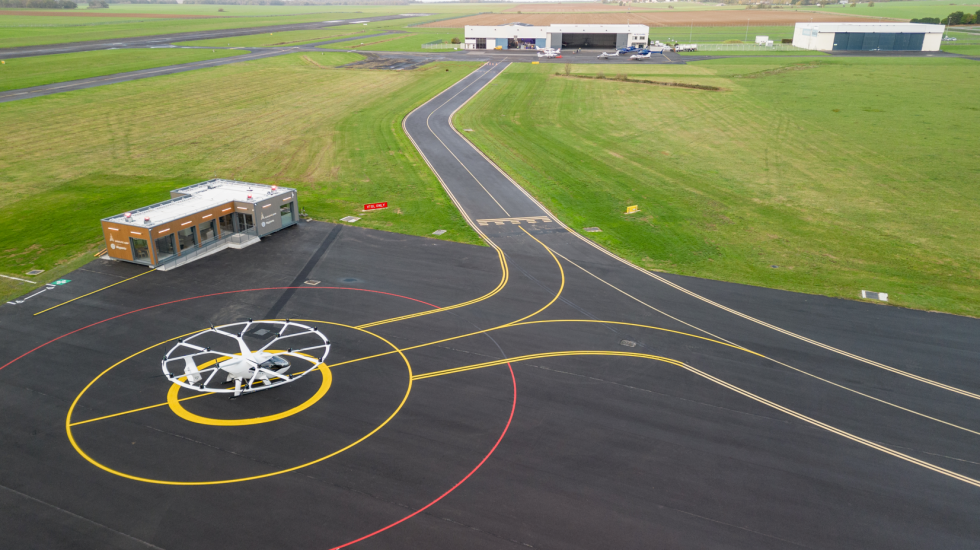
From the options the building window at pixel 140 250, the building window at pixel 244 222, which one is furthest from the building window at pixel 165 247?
the building window at pixel 244 222

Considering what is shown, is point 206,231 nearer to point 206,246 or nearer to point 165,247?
point 206,246

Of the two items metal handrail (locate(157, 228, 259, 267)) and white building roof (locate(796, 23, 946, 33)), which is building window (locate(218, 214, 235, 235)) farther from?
white building roof (locate(796, 23, 946, 33))

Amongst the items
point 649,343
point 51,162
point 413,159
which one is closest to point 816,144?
point 413,159

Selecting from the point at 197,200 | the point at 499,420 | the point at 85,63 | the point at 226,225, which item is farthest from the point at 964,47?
the point at 85,63

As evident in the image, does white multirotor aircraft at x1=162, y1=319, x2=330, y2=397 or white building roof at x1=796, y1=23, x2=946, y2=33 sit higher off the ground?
white building roof at x1=796, y1=23, x2=946, y2=33

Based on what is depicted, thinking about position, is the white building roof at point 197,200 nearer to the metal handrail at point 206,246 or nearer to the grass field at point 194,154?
the metal handrail at point 206,246

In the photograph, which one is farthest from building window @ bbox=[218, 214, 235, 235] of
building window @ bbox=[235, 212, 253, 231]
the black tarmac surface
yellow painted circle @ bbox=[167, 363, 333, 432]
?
yellow painted circle @ bbox=[167, 363, 333, 432]

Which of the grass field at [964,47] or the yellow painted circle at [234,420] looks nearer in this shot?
the yellow painted circle at [234,420]
